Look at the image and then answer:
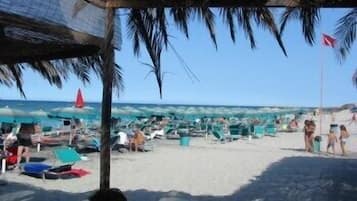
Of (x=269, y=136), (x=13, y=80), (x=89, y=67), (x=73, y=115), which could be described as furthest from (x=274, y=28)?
(x=269, y=136)

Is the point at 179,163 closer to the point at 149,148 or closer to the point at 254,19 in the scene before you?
the point at 149,148

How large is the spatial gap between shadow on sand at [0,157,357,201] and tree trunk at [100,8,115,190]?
2.02m

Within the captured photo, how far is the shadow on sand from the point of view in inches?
353

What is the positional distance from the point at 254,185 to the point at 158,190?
212 centimetres

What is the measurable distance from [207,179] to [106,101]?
7696 mm

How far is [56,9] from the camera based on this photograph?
387 centimetres

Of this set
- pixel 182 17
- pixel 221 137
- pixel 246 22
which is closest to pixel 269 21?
pixel 246 22

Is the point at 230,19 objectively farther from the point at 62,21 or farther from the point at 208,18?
the point at 62,21

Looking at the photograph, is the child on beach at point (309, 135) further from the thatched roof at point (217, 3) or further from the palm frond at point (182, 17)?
the thatched roof at point (217, 3)

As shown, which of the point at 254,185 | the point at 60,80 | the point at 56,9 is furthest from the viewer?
the point at 254,185

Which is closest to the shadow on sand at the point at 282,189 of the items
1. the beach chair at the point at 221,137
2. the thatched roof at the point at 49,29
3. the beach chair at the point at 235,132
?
the thatched roof at the point at 49,29

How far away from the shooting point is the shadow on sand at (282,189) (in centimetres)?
897

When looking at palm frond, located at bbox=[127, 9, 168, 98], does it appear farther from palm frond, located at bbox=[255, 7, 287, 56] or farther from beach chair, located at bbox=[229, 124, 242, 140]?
beach chair, located at bbox=[229, 124, 242, 140]

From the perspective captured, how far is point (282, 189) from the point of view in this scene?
1028 cm
